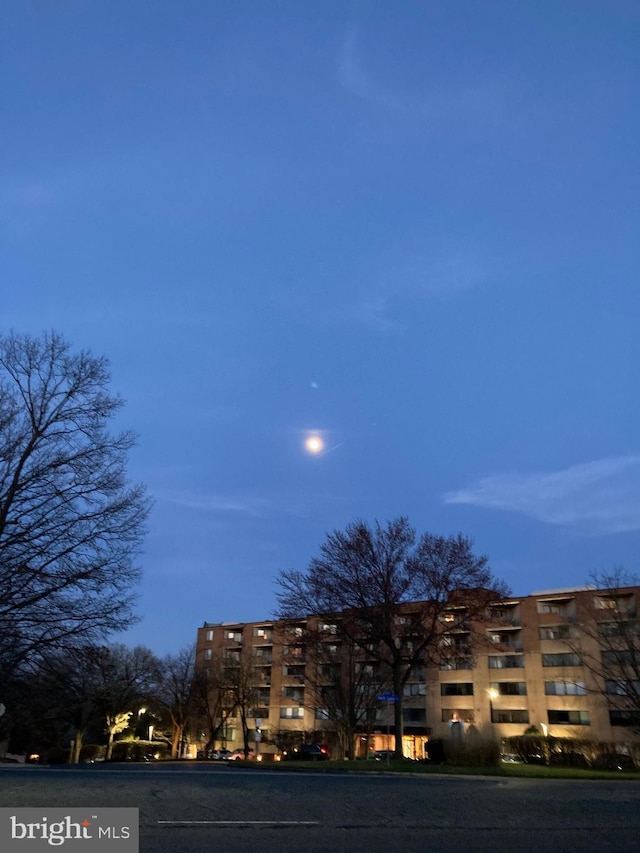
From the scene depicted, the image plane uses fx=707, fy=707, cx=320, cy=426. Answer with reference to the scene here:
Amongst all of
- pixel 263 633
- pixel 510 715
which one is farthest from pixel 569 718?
pixel 263 633

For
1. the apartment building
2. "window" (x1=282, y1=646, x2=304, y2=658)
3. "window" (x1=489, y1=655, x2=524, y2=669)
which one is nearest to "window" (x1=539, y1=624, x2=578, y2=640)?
the apartment building

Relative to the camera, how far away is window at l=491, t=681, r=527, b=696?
228ft

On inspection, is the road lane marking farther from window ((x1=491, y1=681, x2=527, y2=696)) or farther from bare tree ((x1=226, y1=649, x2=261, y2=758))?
window ((x1=491, y1=681, x2=527, y2=696))

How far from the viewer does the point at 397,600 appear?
31.9m

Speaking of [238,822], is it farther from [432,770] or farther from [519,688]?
[519,688]

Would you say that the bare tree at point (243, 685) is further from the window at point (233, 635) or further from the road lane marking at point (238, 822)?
the road lane marking at point (238, 822)

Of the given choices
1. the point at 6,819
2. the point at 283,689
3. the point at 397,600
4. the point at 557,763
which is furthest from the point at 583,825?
the point at 283,689

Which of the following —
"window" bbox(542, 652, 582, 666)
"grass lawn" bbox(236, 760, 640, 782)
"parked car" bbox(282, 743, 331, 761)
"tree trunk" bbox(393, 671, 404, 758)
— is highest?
"window" bbox(542, 652, 582, 666)

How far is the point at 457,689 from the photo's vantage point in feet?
241

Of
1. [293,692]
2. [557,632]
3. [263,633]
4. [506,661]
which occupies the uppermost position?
[263,633]

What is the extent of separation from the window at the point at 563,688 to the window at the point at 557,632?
4212mm

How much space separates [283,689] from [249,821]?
85.5 meters

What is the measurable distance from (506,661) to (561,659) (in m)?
5.70

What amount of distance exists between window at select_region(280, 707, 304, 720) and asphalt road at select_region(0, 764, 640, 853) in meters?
78.3
